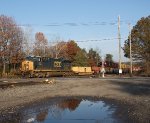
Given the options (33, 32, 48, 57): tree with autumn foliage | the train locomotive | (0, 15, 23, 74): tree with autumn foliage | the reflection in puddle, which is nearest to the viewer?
the reflection in puddle

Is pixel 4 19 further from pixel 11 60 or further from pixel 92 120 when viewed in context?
pixel 92 120

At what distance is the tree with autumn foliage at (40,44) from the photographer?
98062 mm

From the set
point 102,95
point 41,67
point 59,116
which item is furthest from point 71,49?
point 59,116

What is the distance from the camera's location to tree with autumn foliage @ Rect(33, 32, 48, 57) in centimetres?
9806

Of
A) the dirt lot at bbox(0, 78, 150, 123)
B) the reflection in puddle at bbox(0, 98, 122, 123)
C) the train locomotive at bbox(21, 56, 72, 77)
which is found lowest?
the reflection in puddle at bbox(0, 98, 122, 123)

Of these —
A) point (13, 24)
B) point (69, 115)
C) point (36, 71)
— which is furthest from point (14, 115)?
point (13, 24)

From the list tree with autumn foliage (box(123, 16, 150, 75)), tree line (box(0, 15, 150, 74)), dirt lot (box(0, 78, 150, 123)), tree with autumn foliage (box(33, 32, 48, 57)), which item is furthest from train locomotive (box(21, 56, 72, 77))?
tree with autumn foliage (box(33, 32, 48, 57))

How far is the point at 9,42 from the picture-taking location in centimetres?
6675

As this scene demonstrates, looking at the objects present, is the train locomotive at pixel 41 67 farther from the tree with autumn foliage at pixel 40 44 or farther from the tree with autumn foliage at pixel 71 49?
the tree with autumn foliage at pixel 71 49

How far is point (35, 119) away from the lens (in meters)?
12.4

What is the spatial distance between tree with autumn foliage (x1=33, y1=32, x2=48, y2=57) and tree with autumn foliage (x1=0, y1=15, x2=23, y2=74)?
2719 centimetres

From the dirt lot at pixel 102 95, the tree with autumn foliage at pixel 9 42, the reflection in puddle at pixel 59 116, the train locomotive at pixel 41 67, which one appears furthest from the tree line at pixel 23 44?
the reflection in puddle at pixel 59 116

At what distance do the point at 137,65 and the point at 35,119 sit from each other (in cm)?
6816

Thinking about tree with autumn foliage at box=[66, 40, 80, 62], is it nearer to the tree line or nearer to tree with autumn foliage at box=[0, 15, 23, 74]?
the tree line
